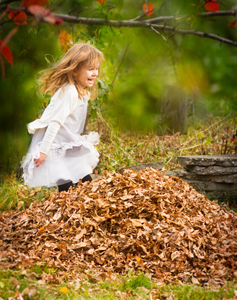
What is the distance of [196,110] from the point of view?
19.7 feet

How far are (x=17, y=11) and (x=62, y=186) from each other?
2.43m

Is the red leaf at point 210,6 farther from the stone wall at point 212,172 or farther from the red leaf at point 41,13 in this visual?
the stone wall at point 212,172

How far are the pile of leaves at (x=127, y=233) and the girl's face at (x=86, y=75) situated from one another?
0.97 metres

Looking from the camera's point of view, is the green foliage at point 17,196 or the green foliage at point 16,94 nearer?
the green foliage at point 16,94

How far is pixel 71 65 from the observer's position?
8.64 feet

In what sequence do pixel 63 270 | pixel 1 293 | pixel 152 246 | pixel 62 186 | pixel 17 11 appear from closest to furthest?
1. pixel 17 11
2. pixel 1 293
3. pixel 63 270
4. pixel 152 246
5. pixel 62 186

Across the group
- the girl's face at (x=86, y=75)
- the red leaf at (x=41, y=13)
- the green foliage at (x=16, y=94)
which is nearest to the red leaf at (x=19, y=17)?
the red leaf at (x=41, y=13)

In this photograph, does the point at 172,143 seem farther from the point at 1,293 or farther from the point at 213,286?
the point at 1,293

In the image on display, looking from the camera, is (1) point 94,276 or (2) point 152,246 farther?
(2) point 152,246

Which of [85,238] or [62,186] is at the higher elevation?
[62,186]

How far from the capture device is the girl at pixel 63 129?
8.53 ft

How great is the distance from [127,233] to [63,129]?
→ 1.13 m

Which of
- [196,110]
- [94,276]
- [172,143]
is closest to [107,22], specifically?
[94,276]

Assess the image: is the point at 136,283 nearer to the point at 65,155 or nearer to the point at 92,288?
the point at 92,288
